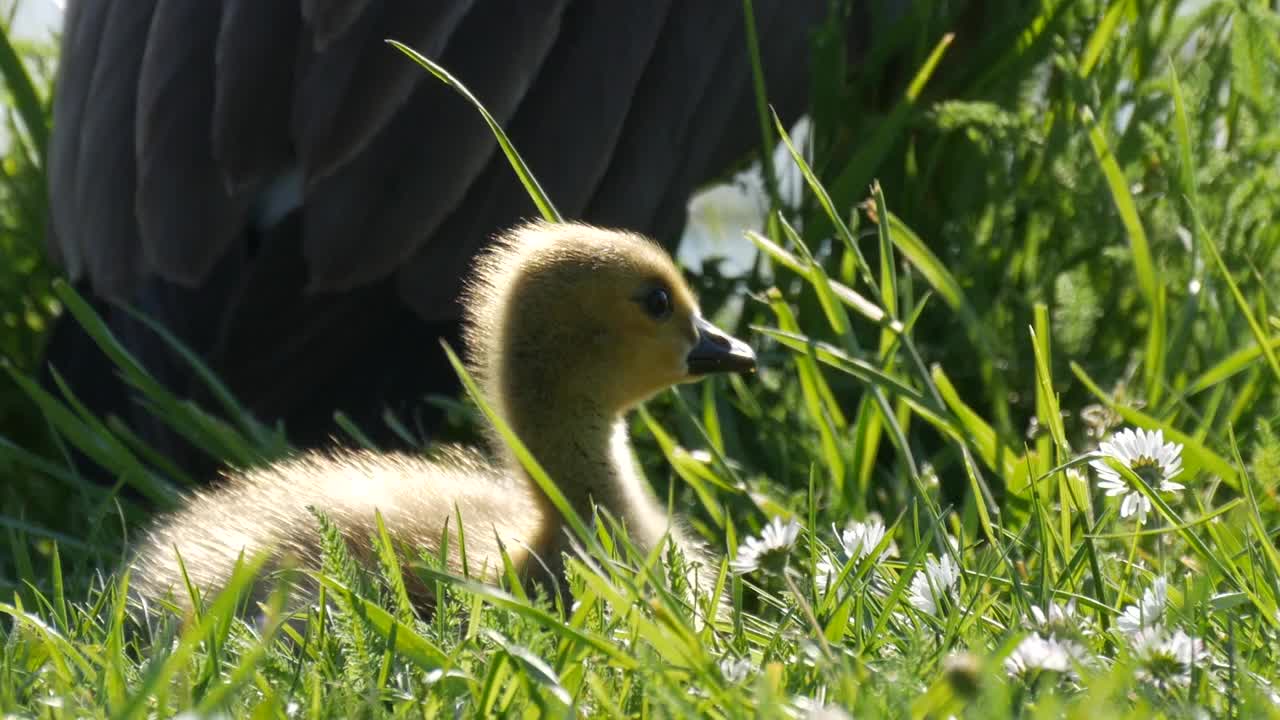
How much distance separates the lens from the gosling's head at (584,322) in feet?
8.21

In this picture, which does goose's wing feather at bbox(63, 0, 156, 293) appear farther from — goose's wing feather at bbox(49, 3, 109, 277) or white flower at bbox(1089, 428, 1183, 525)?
white flower at bbox(1089, 428, 1183, 525)

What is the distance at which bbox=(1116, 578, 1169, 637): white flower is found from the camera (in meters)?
1.88

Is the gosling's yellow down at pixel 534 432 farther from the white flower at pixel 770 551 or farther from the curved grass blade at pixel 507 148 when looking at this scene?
the white flower at pixel 770 551

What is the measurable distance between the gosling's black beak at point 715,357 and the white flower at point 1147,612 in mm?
808

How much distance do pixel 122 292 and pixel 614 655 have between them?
166 cm

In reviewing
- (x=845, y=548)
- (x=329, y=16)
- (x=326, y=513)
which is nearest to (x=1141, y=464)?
(x=845, y=548)

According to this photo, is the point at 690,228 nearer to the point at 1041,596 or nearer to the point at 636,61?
the point at 636,61

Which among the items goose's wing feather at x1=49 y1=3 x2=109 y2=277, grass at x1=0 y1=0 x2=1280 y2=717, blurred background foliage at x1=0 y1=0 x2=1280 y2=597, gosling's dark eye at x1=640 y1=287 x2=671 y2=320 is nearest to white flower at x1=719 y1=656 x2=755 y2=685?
grass at x1=0 y1=0 x2=1280 y2=717

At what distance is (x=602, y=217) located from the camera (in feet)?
10.0

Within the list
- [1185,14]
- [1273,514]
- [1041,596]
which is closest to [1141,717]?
[1041,596]

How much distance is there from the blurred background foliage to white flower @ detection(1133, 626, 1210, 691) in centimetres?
105

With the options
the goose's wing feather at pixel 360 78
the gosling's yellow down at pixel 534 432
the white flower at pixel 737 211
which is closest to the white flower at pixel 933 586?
the gosling's yellow down at pixel 534 432

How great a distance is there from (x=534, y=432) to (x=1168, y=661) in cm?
102

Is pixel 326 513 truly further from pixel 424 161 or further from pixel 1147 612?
pixel 1147 612
